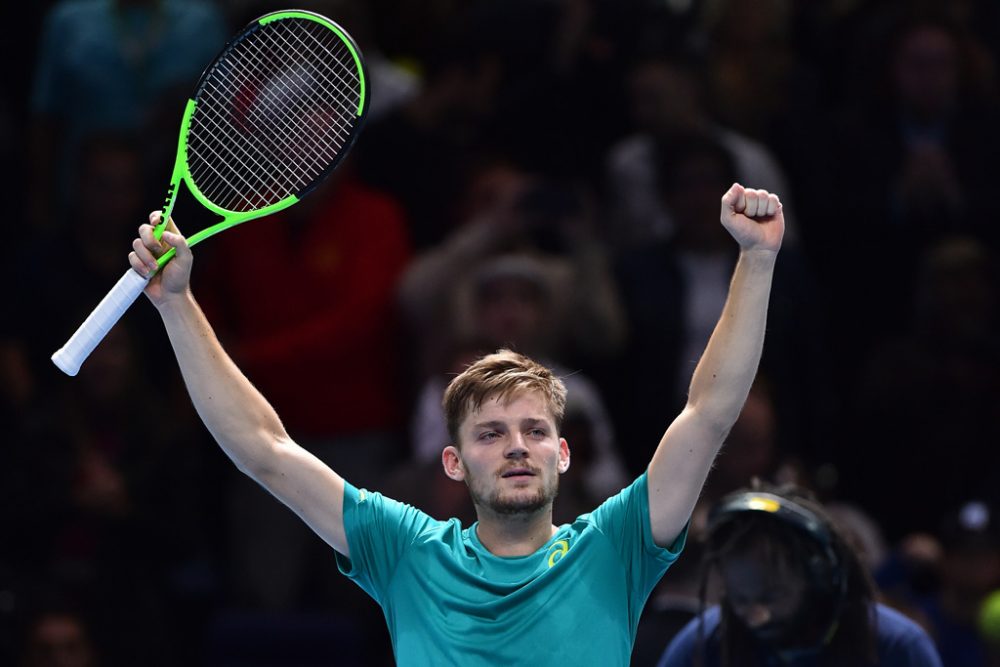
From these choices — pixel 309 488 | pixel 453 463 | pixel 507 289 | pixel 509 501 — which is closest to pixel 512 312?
pixel 507 289

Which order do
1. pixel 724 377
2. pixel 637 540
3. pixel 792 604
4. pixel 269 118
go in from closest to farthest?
pixel 724 377 < pixel 637 540 < pixel 792 604 < pixel 269 118

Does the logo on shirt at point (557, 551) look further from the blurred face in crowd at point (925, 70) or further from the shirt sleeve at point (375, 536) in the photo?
the blurred face in crowd at point (925, 70)

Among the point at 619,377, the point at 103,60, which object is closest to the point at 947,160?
the point at 619,377

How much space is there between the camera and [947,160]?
9258mm

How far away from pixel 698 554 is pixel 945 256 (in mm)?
2771

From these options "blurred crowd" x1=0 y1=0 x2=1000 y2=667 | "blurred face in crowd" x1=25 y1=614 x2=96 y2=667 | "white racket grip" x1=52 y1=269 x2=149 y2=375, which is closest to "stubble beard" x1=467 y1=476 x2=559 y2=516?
"white racket grip" x1=52 y1=269 x2=149 y2=375

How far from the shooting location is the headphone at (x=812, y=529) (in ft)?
17.7

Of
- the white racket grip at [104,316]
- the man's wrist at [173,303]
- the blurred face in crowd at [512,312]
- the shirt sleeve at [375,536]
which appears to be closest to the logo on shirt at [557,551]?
the shirt sleeve at [375,536]

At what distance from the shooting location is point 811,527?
5402mm

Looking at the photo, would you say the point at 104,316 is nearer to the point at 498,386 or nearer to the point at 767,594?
the point at 498,386

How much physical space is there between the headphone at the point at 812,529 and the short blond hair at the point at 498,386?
94cm

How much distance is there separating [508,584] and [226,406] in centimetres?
84

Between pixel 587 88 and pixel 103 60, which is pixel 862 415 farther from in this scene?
pixel 103 60

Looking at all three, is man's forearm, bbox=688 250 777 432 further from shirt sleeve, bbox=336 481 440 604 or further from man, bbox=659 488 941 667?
man, bbox=659 488 941 667
